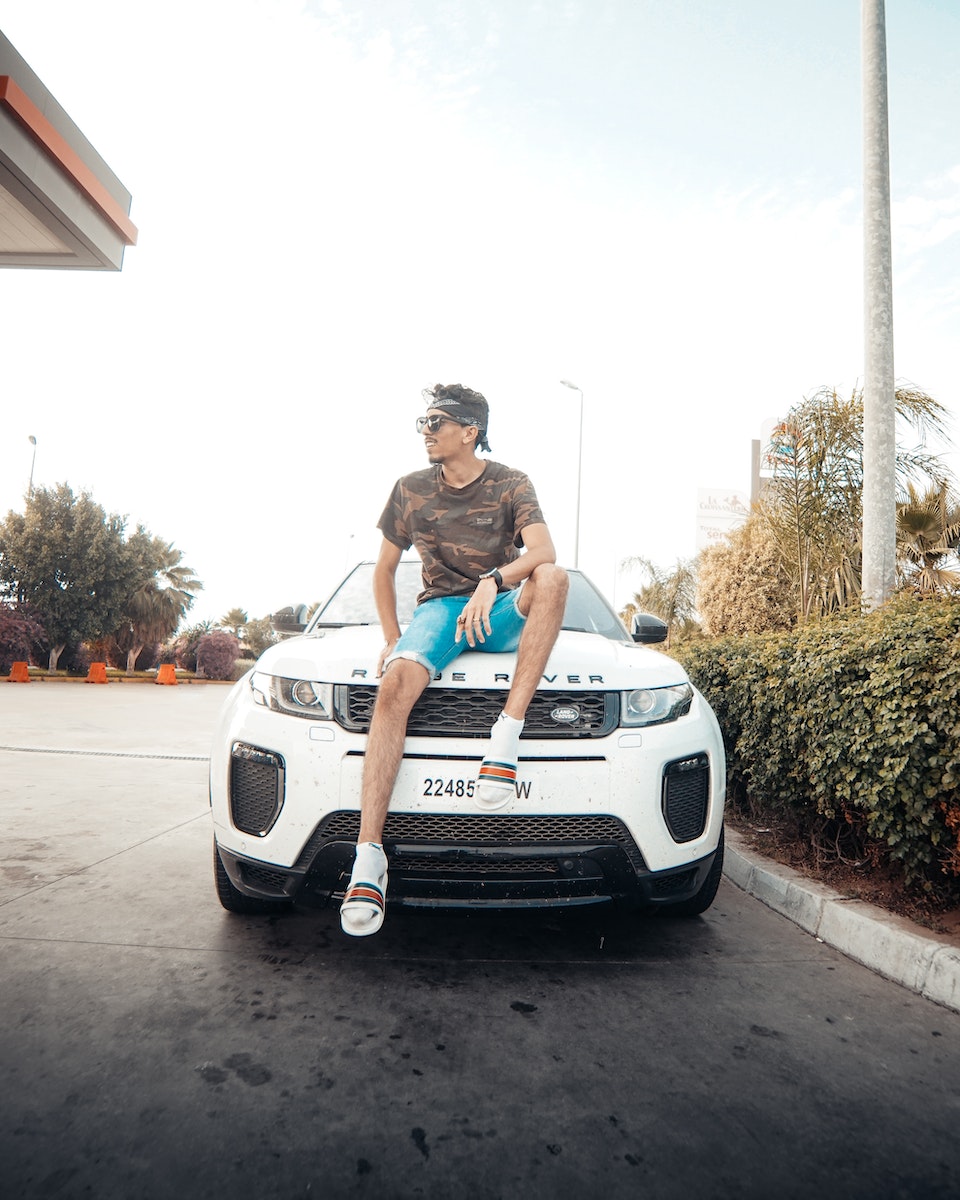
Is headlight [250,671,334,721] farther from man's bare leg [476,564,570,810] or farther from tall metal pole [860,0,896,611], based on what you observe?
tall metal pole [860,0,896,611]

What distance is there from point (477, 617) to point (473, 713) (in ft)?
1.07

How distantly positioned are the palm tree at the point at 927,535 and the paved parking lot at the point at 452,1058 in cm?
1002

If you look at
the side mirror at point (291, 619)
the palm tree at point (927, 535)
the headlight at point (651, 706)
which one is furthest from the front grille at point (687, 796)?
the palm tree at point (927, 535)

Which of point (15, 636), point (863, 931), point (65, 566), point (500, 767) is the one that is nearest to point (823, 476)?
point (863, 931)

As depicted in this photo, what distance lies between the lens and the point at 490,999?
Answer: 2.44 m

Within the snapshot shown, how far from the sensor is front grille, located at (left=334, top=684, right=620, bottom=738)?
2602mm

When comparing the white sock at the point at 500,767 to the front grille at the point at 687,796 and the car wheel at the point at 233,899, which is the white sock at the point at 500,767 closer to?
the front grille at the point at 687,796

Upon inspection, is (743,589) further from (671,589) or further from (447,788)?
(447,788)

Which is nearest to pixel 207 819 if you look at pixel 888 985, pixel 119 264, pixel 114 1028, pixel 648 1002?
pixel 114 1028

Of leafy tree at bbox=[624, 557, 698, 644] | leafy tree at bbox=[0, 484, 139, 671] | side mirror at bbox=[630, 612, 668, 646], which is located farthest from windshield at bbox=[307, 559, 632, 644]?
leafy tree at bbox=[0, 484, 139, 671]

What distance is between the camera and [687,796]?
2.70m

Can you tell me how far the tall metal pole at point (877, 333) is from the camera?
559 centimetres

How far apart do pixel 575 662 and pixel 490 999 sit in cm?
110

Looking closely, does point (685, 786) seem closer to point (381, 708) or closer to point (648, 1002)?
point (648, 1002)
